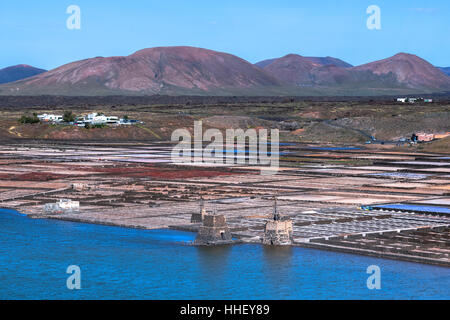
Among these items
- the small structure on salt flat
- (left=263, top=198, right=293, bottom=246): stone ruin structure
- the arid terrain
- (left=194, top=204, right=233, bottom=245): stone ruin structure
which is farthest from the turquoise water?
the small structure on salt flat

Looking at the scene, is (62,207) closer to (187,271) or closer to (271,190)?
(271,190)

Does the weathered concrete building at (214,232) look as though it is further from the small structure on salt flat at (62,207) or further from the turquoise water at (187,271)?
the small structure on salt flat at (62,207)

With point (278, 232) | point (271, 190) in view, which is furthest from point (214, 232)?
point (271, 190)

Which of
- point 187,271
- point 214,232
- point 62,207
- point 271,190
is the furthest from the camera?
point 271,190

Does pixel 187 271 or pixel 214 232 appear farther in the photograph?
pixel 214 232

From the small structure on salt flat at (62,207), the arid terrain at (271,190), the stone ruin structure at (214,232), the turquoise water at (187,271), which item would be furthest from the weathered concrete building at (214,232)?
the small structure on salt flat at (62,207)

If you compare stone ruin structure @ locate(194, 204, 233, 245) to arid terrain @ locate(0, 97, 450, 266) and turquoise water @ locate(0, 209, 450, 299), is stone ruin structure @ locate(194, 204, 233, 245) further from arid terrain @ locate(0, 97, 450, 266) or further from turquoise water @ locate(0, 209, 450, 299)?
arid terrain @ locate(0, 97, 450, 266)
